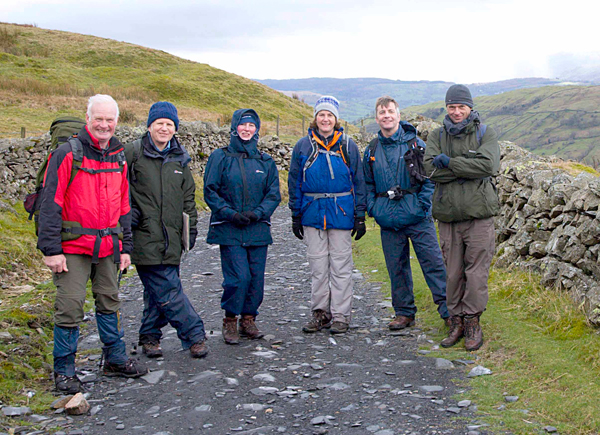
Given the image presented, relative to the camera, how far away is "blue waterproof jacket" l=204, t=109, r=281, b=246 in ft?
23.7

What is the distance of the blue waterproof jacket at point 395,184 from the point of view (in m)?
7.41

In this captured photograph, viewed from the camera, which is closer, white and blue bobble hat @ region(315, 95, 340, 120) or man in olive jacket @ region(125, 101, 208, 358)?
man in olive jacket @ region(125, 101, 208, 358)

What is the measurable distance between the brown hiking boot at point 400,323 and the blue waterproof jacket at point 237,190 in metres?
2.13

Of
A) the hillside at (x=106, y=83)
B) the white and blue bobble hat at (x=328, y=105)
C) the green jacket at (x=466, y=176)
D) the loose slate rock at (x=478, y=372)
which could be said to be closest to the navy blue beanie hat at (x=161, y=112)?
the white and blue bobble hat at (x=328, y=105)

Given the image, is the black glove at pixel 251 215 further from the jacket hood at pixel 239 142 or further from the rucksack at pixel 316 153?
the rucksack at pixel 316 153

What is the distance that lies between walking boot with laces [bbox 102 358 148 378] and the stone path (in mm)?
92

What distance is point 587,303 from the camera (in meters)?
6.99

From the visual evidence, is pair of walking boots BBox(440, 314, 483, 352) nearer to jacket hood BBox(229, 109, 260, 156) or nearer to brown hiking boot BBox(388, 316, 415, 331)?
brown hiking boot BBox(388, 316, 415, 331)

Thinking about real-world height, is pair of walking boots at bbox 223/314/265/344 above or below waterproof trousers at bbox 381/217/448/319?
below

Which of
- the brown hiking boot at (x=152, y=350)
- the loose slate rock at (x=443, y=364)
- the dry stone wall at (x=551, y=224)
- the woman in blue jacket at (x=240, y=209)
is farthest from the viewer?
the dry stone wall at (x=551, y=224)

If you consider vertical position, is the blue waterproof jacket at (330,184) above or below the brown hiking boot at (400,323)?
above

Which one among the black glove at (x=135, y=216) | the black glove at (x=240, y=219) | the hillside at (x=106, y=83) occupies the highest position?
the hillside at (x=106, y=83)

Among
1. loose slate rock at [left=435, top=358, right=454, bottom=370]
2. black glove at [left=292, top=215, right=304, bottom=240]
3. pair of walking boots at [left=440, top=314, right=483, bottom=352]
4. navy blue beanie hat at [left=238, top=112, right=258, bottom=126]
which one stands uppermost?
navy blue beanie hat at [left=238, top=112, right=258, bottom=126]

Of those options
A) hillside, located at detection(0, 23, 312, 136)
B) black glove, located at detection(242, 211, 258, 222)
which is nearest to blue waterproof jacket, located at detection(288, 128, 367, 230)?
black glove, located at detection(242, 211, 258, 222)
